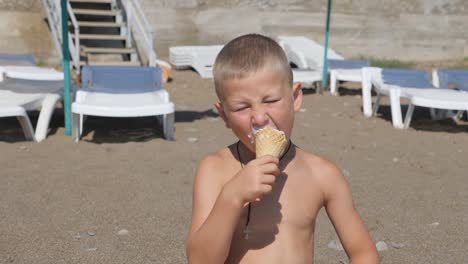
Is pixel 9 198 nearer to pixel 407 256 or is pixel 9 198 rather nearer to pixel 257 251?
pixel 407 256

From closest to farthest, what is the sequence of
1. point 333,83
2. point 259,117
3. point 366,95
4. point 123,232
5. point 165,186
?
1. point 259,117
2. point 123,232
3. point 165,186
4. point 366,95
5. point 333,83

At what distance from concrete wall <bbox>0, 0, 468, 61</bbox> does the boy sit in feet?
36.0

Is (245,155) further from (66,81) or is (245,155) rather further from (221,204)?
(66,81)

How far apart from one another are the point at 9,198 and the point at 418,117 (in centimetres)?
568

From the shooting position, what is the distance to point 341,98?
983 cm

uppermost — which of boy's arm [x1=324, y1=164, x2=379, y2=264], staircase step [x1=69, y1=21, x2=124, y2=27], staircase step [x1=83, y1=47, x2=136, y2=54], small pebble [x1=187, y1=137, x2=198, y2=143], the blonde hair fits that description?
the blonde hair

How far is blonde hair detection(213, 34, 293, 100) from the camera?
173 centimetres

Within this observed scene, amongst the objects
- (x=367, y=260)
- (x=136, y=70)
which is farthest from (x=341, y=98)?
(x=367, y=260)

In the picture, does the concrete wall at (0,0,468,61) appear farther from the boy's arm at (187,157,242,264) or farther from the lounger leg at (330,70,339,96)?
the boy's arm at (187,157,242,264)

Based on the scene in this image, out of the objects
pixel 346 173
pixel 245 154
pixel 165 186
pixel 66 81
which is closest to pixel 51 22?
pixel 66 81

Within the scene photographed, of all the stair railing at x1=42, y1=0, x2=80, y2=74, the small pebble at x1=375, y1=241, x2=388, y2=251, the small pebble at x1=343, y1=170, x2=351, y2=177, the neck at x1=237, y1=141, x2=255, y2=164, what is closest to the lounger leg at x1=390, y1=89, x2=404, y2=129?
the small pebble at x1=343, y1=170, x2=351, y2=177

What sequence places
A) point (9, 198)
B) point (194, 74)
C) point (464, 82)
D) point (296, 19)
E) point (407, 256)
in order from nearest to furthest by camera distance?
point (407, 256) → point (9, 198) → point (464, 82) → point (194, 74) → point (296, 19)

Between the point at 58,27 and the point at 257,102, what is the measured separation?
381 inches

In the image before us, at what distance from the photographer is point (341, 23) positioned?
44.6ft
